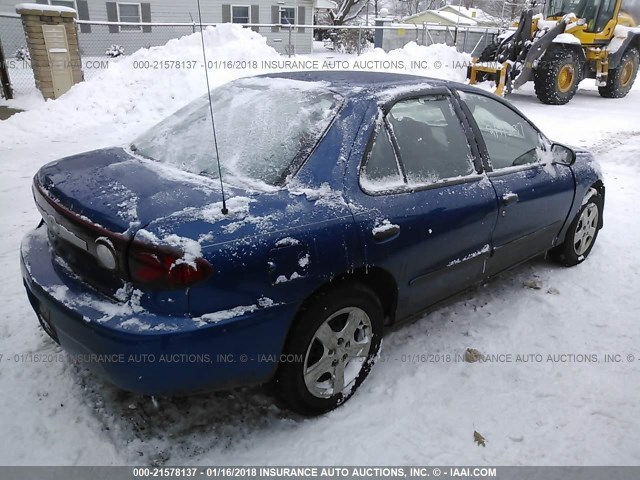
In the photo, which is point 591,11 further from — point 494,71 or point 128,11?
point 128,11

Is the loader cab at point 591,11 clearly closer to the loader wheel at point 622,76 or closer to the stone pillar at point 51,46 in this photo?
the loader wheel at point 622,76

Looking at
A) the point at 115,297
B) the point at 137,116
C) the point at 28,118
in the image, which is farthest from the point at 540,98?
the point at 115,297

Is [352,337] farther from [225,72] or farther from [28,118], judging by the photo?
[225,72]

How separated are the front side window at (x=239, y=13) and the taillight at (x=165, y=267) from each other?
21.3 meters

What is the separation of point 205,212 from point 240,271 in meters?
0.30

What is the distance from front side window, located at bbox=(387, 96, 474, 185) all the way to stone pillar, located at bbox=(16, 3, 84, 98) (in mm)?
8739

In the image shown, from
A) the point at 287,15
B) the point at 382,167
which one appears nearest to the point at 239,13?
the point at 287,15

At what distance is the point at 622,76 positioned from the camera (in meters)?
14.3

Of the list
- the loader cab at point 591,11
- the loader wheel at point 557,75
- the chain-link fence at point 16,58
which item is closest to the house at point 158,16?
the chain-link fence at point 16,58

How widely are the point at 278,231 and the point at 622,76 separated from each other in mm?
15592

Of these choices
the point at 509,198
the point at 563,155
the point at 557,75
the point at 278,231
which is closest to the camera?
the point at 278,231

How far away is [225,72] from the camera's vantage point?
1101 centimetres

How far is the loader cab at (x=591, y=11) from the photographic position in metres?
12.7

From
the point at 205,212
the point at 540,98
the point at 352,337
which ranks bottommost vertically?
the point at 540,98
